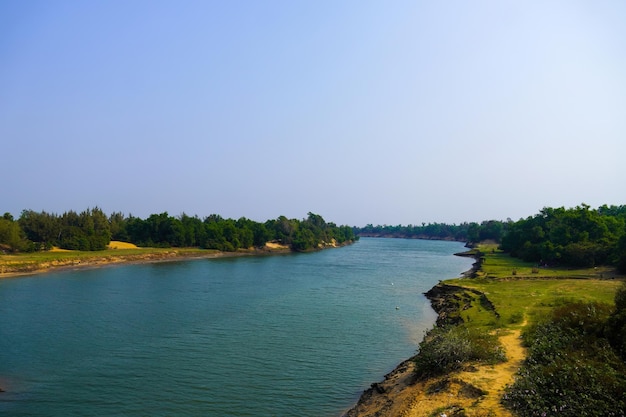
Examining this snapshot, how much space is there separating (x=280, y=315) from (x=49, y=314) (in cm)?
2085

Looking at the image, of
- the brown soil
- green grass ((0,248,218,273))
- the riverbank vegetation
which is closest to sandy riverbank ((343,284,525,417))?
the brown soil

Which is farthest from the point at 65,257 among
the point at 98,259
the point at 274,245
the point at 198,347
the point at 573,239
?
the point at 573,239

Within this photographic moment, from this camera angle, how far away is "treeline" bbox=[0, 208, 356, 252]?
9406cm

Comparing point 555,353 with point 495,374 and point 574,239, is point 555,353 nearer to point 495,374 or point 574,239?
point 495,374

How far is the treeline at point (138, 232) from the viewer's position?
9406 centimetres

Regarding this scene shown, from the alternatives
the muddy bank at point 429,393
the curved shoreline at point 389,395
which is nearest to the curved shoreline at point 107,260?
Answer: the curved shoreline at point 389,395

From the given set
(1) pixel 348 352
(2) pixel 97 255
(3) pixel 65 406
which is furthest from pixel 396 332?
(2) pixel 97 255

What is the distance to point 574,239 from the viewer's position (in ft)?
236

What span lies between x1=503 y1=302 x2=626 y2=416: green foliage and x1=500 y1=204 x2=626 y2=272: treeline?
4247 centimetres

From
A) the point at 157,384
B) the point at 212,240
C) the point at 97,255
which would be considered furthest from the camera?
the point at 212,240

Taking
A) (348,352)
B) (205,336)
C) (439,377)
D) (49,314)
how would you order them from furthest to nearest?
(49,314) → (205,336) → (348,352) → (439,377)

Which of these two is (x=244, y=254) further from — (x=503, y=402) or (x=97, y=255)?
(x=503, y=402)

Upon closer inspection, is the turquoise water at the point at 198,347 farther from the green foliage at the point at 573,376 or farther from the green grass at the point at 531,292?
the green foliage at the point at 573,376

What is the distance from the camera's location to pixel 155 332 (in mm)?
31719
